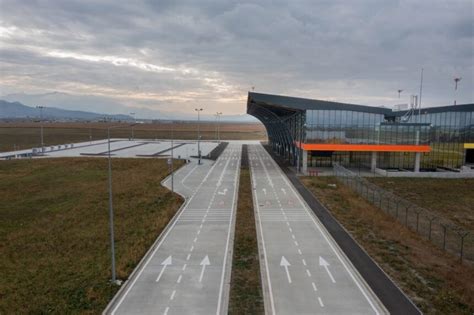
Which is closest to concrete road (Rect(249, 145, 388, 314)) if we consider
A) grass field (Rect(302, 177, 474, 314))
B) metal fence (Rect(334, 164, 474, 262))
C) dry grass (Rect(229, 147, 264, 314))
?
dry grass (Rect(229, 147, 264, 314))

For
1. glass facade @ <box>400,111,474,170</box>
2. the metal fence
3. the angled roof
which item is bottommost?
the metal fence

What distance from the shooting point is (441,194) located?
143 feet

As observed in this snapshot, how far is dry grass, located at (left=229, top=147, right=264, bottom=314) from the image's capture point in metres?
17.4

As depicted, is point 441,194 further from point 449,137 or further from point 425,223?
point 449,137

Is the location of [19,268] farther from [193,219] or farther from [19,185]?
[19,185]

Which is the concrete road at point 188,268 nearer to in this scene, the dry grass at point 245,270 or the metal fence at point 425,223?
the dry grass at point 245,270

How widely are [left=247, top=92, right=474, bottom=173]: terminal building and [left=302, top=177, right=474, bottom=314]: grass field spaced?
24.8m

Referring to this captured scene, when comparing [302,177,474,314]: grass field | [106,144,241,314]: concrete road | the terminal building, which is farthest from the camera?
the terminal building

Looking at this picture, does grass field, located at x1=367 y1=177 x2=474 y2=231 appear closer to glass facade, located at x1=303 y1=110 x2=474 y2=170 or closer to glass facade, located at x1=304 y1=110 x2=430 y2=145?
glass facade, located at x1=304 y1=110 x2=430 y2=145

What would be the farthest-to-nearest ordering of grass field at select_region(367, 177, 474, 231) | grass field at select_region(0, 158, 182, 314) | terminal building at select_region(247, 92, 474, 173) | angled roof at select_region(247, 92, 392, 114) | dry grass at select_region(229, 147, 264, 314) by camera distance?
terminal building at select_region(247, 92, 474, 173), angled roof at select_region(247, 92, 392, 114), grass field at select_region(367, 177, 474, 231), grass field at select_region(0, 158, 182, 314), dry grass at select_region(229, 147, 264, 314)

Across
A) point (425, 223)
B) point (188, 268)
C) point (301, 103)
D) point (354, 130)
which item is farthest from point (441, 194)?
point (188, 268)

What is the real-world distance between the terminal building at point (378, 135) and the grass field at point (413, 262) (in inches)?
976

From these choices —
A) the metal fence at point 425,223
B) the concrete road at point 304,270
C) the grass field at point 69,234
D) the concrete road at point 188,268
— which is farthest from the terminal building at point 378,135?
the concrete road at point 188,268

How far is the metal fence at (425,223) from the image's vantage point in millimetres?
25547
